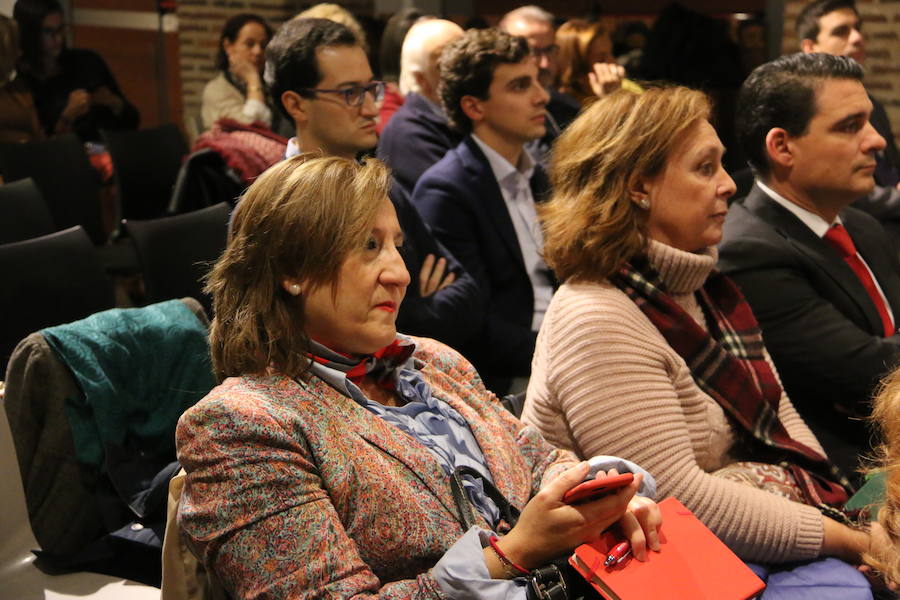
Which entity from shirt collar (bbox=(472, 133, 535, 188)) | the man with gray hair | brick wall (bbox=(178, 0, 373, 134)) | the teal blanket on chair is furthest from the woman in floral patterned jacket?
brick wall (bbox=(178, 0, 373, 134))

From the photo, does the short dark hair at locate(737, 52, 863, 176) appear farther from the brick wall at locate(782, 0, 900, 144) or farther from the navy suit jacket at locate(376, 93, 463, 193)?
the brick wall at locate(782, 0, 900, 144)

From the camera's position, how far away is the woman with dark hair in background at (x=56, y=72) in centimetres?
525

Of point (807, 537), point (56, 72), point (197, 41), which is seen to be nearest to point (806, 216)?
point (807, 537)

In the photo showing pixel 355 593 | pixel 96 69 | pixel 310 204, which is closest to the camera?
pixel 355 593

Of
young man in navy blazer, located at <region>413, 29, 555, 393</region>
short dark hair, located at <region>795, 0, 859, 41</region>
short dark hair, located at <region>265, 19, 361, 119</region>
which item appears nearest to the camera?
short dark hair, located at <region>265, 19, 361, 119</region>

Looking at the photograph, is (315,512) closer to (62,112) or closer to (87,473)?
(87,473)

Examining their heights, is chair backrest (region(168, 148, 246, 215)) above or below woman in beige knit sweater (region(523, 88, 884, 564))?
below

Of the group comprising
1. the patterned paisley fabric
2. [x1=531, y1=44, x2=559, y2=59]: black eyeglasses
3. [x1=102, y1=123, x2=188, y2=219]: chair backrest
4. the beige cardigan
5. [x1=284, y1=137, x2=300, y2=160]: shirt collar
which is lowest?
[x1=102, y1=123, x2=188, y2=219]: chair backrest

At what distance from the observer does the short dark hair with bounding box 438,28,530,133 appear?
135 inches

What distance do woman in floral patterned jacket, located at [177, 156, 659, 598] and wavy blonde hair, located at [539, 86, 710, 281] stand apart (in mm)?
544

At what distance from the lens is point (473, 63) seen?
3451 mm

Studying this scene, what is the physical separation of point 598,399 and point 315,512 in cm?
73

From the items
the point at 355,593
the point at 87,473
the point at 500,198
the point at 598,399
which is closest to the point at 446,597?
the point at 355,593

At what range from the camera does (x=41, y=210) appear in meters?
3.60
